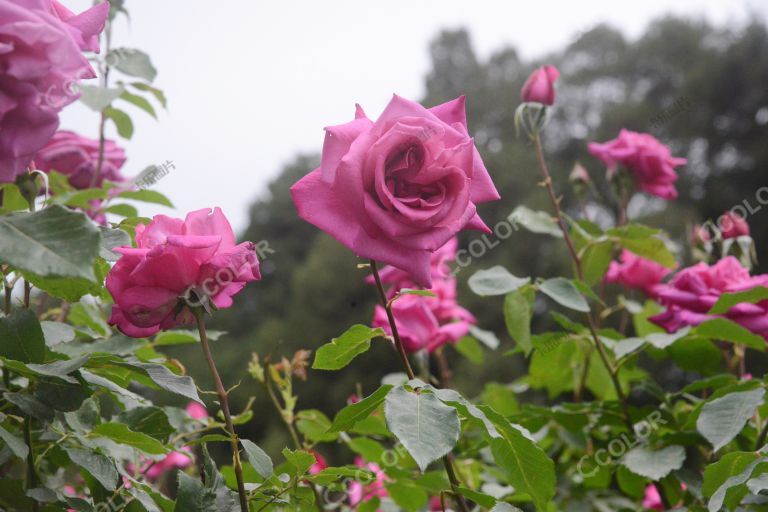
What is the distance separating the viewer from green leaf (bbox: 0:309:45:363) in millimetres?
522

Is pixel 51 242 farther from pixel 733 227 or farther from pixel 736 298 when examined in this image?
pixel 733 227

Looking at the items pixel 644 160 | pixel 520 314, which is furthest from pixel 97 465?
pixel 644 160

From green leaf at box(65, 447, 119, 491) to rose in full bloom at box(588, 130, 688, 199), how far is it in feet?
3.31

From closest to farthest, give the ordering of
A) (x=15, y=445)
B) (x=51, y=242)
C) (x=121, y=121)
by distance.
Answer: (x=51, y=242) → (x=15, y=445) → (x=121, y=121)

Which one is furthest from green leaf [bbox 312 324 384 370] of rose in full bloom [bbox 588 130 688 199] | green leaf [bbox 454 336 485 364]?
rose in full bloom [bbox 588 130 688 199]

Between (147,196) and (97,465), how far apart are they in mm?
447

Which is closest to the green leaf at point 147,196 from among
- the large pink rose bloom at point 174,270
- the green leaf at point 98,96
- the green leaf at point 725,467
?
the green leaf at point 98,96

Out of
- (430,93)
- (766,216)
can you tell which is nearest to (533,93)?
(766,216)

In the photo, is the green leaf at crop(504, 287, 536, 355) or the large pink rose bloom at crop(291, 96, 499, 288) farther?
the green leaf at crop(504, 287, 536, 355)

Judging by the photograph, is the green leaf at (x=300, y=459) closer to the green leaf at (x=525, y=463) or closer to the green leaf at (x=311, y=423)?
the green leaf at (x=525, y=463)

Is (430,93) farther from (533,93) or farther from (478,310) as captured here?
(533,93)

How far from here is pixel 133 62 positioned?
1.06 meters

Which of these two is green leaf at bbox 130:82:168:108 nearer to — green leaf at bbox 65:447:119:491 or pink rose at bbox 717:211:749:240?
green leaf at bbox 65:447:119:491

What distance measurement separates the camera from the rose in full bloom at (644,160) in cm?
131
